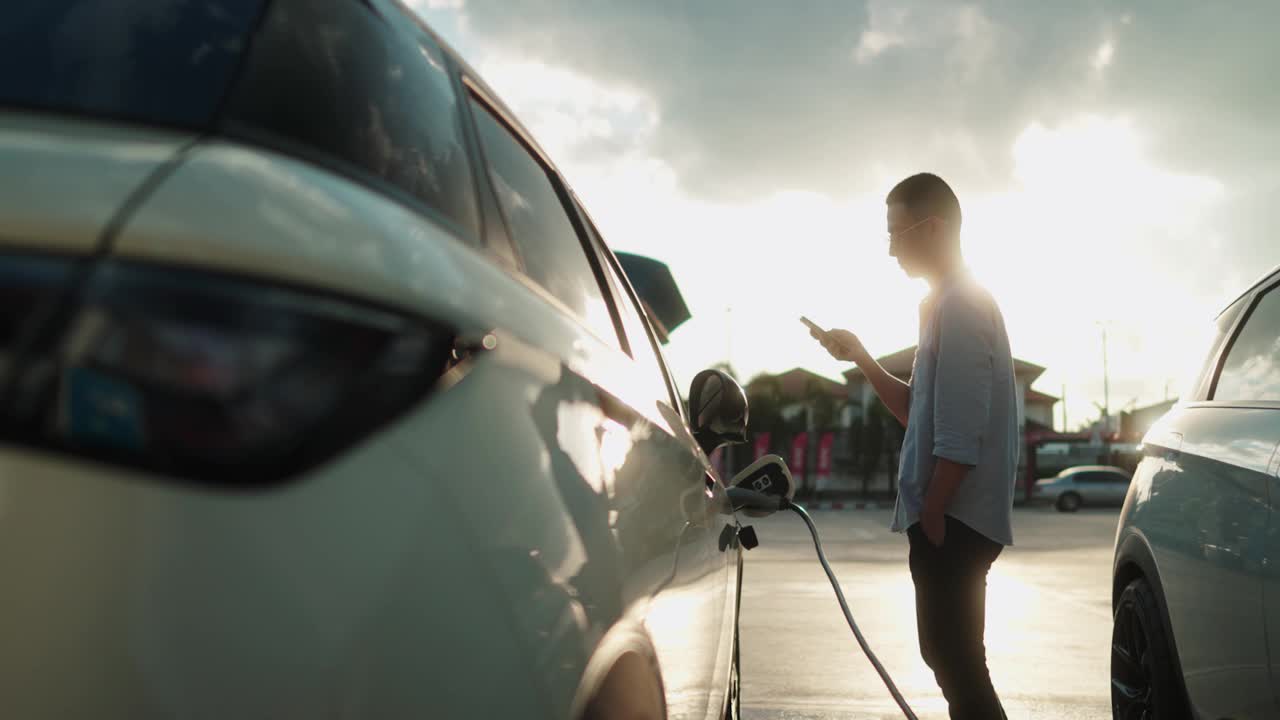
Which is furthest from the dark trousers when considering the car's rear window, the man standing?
the car's rear window

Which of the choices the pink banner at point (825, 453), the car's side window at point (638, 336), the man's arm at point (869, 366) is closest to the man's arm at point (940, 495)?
the man's arm at point (869, 366)

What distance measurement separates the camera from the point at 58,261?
0.77 m

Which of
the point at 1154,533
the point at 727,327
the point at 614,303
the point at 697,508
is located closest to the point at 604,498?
the point at 697,508

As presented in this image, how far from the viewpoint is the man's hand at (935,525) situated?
307cm

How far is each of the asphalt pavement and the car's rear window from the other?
454cm

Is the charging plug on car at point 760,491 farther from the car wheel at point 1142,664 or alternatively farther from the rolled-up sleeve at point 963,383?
the car wheel at point 1142,664

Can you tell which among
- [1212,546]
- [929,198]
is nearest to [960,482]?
[1212,546]

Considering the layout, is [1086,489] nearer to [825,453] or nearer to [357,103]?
[825,453]

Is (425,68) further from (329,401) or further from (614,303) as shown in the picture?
(614,303)

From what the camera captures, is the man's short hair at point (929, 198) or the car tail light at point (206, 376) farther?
the man's short hair at point (929, 198)

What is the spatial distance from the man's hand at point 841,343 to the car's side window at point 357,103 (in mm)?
2360

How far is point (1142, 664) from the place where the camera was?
343 centimetres

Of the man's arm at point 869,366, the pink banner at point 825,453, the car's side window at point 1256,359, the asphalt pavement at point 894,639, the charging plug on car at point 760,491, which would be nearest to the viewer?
the car's side window at point 1256,359

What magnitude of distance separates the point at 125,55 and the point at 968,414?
95.7 inches
